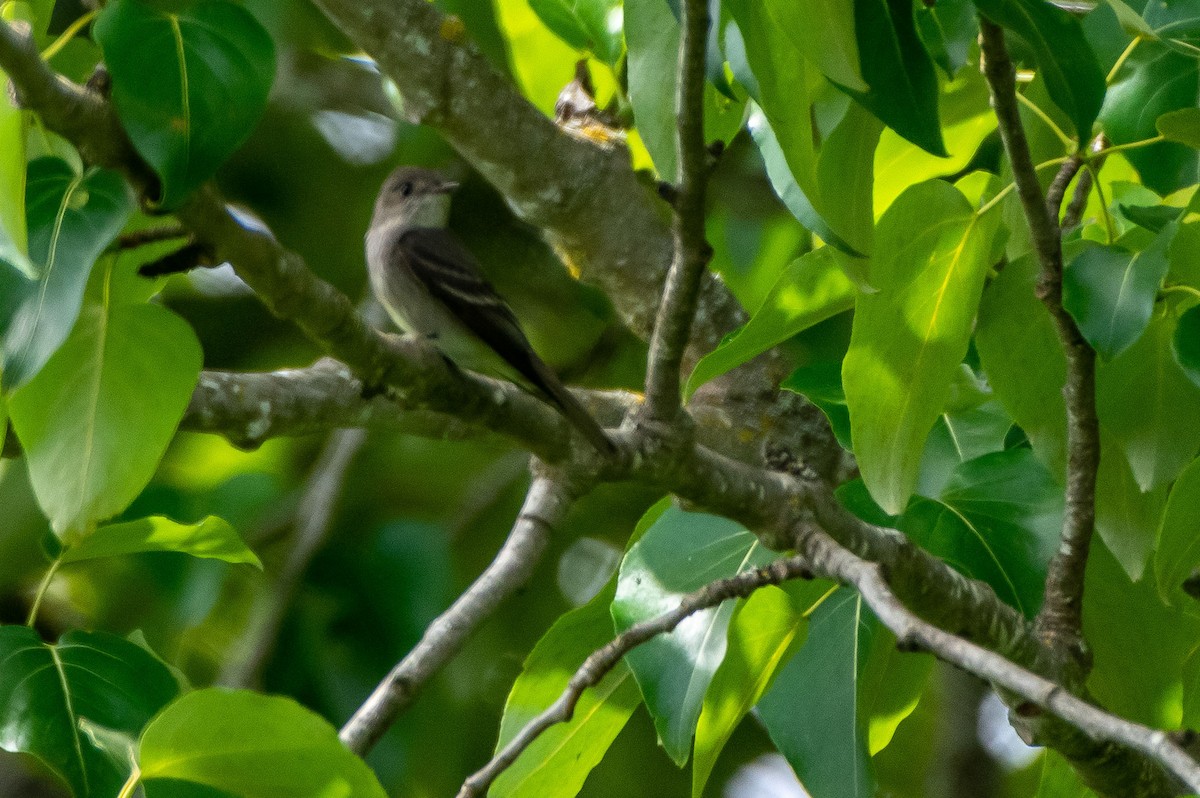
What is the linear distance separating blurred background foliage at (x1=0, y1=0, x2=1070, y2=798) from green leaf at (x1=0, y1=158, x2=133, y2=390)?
6.53 feet

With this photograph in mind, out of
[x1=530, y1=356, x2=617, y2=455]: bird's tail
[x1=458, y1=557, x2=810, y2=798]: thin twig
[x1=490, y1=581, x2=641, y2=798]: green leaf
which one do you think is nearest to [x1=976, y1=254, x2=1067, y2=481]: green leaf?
[x1=458, y1=557, x2=810, y2=798]: thin twig

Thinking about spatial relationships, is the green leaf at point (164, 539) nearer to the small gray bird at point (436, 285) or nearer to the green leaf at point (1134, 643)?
the small gray bird at point (436, 285)

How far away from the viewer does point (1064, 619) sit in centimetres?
204

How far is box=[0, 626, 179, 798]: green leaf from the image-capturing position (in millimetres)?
1761

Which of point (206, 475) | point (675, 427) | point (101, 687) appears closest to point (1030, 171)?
point (675, 427)

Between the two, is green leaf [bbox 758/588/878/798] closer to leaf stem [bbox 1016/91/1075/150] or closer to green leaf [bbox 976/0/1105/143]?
leaf stem [bbox 1016/91/1075/150]

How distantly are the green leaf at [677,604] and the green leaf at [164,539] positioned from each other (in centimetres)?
61

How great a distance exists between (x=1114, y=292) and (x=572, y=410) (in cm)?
99

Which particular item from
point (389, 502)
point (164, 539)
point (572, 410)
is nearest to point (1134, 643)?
point (572, 410)

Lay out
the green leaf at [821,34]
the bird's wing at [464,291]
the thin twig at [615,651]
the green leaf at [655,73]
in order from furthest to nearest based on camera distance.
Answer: the bird's wing at [464,291] < the green leaf at [655,73] < the thin twig at [615,651] < the green leaf at [821,34]

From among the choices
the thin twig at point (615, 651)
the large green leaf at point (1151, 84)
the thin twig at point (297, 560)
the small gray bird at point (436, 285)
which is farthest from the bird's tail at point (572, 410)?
the thin twig at point (297, 560)

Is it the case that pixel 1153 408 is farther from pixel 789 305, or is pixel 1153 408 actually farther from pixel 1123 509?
pixel 789 305

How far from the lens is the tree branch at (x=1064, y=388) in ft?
4.92

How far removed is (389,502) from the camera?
175 inches
